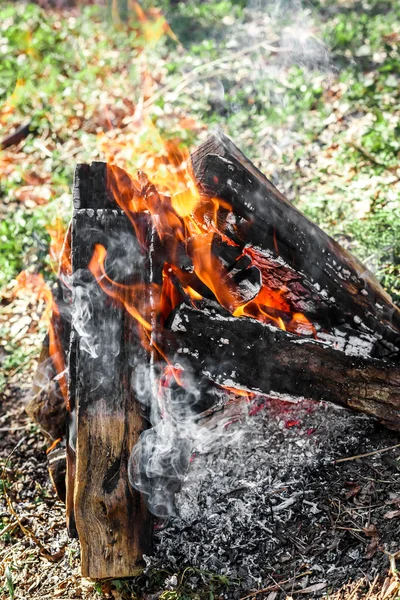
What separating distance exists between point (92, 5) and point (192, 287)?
6.91 meters

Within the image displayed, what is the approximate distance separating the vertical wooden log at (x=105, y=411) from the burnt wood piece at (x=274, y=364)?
26 centimetres

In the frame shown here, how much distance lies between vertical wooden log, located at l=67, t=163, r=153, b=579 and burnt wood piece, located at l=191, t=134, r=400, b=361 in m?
0.42

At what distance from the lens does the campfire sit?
2818mm

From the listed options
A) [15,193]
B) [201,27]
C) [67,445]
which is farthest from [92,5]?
[67,445]

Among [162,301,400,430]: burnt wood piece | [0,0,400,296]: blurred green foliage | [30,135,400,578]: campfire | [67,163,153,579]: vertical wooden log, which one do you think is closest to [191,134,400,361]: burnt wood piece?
[30,135,400,578]: campfire

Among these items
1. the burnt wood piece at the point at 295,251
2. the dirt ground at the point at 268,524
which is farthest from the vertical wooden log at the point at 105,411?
the burnt wood piece at the point at 295,251

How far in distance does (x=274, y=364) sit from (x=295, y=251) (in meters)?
0.57

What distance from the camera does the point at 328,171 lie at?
5219mm

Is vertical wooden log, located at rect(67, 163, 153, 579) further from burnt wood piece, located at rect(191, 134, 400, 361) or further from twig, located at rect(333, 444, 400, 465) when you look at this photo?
twig, located at rect(333, 444, 400, 465)

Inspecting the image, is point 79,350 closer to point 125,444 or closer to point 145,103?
point 125,444

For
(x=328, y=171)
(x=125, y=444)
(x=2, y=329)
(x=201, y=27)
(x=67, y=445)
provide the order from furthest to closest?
(x=201, y=27) < (x=328, y=171) < (x=2, y=329) < (x=67, y=445) < (x=125, y=444)

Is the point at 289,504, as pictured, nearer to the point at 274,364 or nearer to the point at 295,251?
the point at 274,364

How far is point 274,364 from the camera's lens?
2.90m

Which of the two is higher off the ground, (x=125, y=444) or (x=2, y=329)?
(x=125, y=444)
